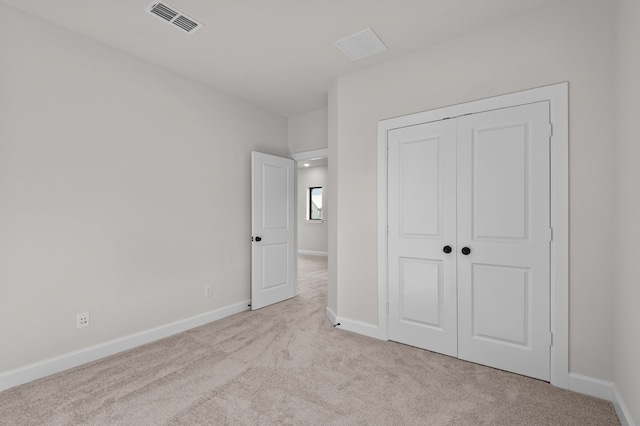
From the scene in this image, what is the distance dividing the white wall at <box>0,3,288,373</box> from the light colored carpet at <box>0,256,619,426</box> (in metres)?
0.47

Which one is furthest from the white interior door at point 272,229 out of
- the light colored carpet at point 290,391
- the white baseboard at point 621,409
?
the white baseboard at point 621,409

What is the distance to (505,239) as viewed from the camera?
2379 millimetres

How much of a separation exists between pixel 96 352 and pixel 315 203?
7.14 meters

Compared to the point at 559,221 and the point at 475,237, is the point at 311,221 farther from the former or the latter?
the point at 559,221

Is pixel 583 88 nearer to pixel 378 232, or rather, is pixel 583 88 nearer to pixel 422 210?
pixel 422 210

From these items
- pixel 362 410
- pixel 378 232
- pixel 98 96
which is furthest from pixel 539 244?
pixel 98 96

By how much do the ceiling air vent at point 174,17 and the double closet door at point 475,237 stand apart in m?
1.95

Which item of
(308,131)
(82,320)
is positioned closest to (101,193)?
(82,320)

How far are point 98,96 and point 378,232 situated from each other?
286 centimetres

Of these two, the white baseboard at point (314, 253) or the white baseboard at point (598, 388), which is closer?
the white baseboard at point (598, 388)

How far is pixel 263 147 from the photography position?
170 inches

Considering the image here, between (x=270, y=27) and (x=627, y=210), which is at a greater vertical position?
(x=270, y=27)

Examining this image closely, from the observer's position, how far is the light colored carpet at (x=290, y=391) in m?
1.84

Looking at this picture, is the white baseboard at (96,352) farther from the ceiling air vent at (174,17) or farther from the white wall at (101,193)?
the ceiling air vent at (174,17)
